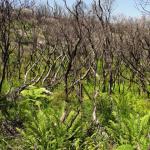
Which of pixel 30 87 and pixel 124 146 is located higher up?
pixel 30 87

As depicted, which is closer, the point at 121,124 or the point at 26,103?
the point at 121,124

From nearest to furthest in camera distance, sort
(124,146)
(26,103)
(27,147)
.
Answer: (124,146) → (27,147) → (26,103)

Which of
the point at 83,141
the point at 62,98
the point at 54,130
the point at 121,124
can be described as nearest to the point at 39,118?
the point at 54,130

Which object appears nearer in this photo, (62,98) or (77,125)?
(77,125)

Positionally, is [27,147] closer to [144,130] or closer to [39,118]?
[39,118]

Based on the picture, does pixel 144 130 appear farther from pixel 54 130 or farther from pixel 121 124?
pixel 54 130

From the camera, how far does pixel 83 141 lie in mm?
6023

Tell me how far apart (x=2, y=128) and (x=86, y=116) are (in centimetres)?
161

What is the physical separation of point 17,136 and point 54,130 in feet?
3.06

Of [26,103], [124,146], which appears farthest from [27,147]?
[26,103]

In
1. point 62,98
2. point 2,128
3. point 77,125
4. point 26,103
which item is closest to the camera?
point 77,125

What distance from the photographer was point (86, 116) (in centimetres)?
722

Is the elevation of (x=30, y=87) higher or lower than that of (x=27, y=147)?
higher

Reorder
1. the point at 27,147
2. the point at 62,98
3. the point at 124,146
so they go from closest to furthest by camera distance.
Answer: the point at 124,146, the point at 27,147, the point at 62,98
